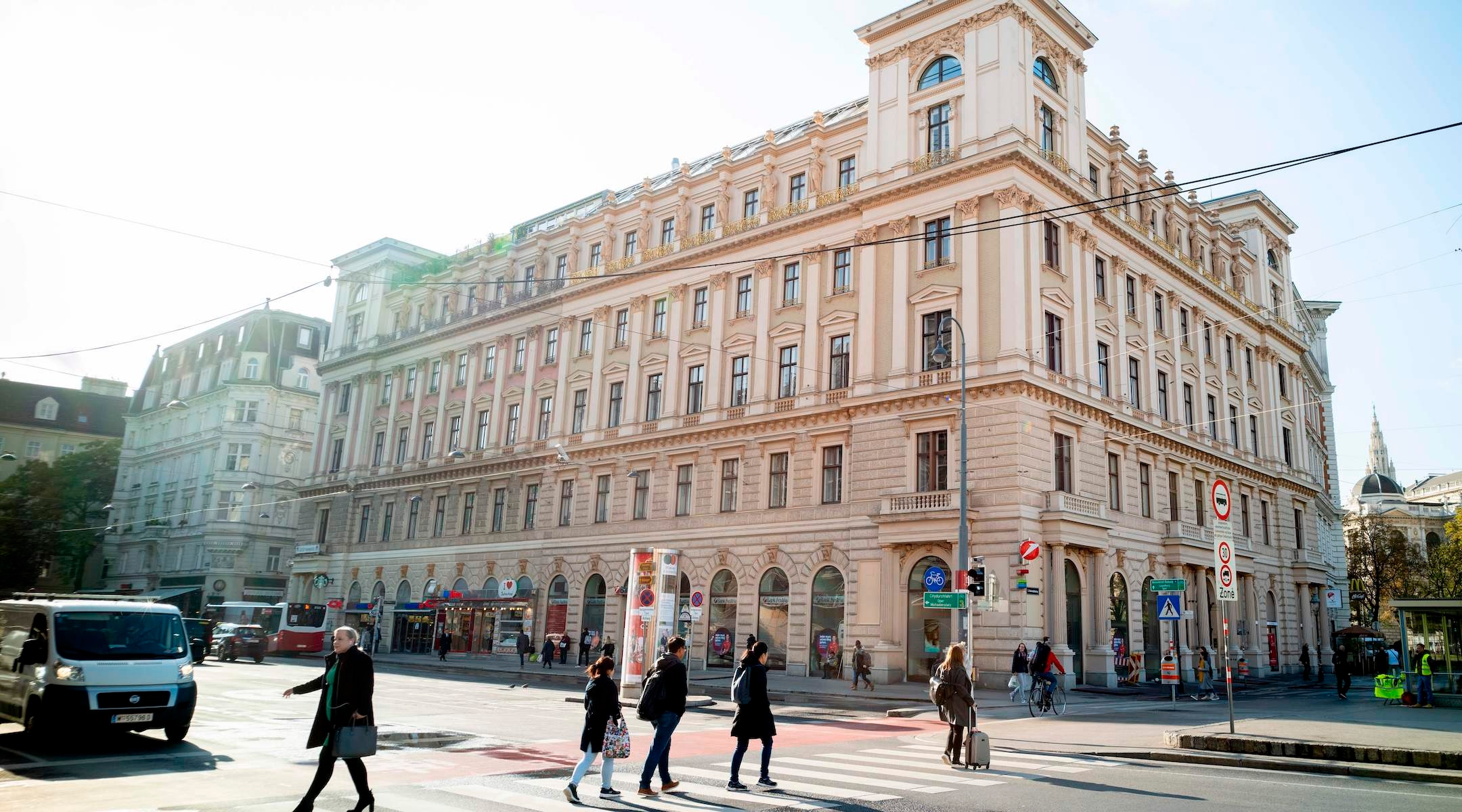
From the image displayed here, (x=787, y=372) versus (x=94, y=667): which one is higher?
(x=787, y=372)

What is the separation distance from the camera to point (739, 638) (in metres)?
40.7

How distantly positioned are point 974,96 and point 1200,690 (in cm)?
2222

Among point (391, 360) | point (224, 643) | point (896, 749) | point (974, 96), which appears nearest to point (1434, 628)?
point (896, 749)

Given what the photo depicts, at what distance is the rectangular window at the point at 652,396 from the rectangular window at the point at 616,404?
1.64m

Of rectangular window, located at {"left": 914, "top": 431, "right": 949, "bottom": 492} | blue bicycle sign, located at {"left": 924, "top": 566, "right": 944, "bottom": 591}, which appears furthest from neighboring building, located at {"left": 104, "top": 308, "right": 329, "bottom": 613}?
blue bicycle sign, located at {"left": 924, "top": 566, "right": 944, "bottom": 591}

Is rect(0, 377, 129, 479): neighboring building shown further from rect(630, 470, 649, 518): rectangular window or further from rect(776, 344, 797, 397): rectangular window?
rect(776, 344, 797, 397): rectangular window

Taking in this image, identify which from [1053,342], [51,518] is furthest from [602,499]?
[51,518]

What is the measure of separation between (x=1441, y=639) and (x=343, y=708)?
27.2 meters

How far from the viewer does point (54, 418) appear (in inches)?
3745

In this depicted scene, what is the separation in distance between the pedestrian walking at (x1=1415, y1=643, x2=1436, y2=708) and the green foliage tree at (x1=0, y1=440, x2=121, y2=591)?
7335 cm

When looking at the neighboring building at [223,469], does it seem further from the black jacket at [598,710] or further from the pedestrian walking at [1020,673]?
the black jacket at [598,710]

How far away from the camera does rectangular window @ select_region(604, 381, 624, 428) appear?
4966 centimetres

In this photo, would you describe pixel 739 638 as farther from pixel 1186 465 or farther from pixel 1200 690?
pixel 1186 465

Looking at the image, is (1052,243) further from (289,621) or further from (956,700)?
(289,621)
